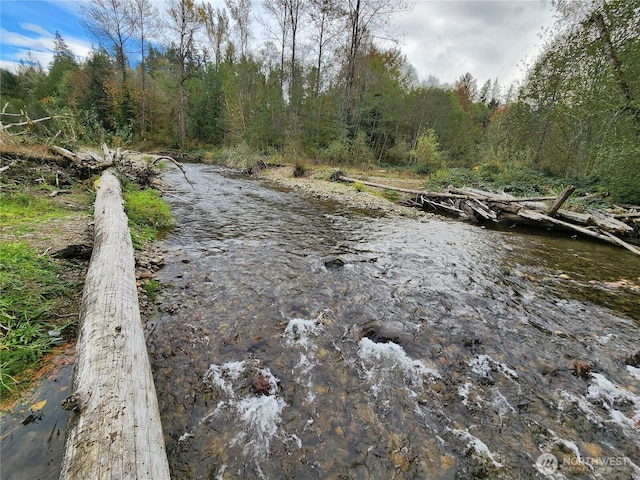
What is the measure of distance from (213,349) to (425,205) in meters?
9.85

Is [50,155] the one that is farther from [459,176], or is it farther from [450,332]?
[459,176]

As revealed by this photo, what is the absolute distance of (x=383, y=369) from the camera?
2.63 metres

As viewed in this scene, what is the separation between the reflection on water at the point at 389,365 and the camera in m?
1.91

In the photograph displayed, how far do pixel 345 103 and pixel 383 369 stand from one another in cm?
2026

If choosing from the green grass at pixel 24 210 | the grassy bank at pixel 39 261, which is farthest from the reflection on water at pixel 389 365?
the green grass at pixel 24 210

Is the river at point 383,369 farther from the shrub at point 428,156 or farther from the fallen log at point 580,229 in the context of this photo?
the shrub at point 428,156

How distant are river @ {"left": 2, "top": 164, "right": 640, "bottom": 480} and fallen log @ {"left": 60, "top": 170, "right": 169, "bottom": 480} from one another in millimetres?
481

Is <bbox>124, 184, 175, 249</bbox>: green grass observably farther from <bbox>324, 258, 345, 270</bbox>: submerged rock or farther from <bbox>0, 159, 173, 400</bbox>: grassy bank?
<bbox>324, 258, 345, 270</bbox>: submerged rock

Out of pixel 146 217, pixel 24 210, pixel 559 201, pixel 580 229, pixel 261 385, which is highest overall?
pixel 559 201

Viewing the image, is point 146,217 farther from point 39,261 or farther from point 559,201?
point 559,201

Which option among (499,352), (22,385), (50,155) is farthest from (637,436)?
(50,155)

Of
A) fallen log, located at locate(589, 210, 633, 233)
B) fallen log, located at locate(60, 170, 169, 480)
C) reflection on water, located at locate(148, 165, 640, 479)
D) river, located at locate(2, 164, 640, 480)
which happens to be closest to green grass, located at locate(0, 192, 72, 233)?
river, located at locate(2, 164, 640, 480)

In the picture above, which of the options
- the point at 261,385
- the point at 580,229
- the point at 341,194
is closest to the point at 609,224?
the point at 580,229

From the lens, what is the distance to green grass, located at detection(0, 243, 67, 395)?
2258 millimetres
